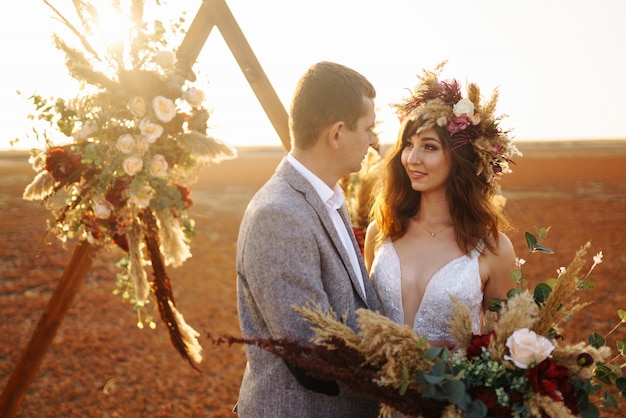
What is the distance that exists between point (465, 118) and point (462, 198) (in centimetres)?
45

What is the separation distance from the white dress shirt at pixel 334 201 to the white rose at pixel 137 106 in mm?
800

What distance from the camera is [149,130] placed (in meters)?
2.71

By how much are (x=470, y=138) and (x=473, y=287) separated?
2.69 feet

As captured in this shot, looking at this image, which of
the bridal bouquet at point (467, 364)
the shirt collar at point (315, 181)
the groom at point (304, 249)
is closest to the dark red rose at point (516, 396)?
the bridal bouquet at point (467, 364)

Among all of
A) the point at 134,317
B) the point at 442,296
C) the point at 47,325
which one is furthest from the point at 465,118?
the point at 134,317

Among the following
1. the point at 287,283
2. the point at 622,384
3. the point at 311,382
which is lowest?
the point at 622,384

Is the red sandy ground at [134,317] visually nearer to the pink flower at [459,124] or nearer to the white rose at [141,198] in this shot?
the white rose at [141,198]

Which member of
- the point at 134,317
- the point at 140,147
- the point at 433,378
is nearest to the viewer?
the point at 433,378

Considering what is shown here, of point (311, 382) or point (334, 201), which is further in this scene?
point (334, 201)

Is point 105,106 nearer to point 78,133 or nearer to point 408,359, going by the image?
point 78,133

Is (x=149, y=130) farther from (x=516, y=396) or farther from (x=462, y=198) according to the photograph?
(x=516, y=396)

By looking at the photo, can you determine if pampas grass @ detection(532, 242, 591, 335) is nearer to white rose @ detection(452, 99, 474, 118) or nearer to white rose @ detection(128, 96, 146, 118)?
white rose @ detection(452, 99, 474, 118)

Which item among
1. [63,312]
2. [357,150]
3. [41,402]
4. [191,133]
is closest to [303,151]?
[357,150]

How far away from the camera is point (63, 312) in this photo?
301 cm
